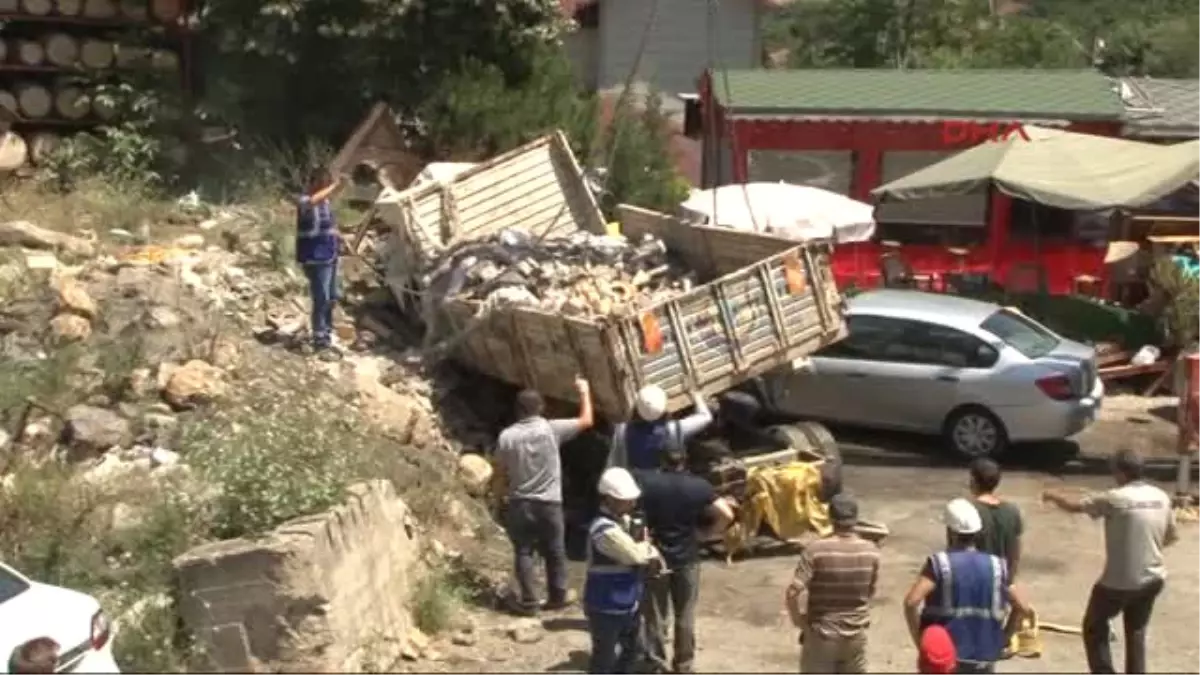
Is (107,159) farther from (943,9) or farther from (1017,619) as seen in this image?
(943,9)

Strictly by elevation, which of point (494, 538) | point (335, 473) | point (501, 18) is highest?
point (501, 18)

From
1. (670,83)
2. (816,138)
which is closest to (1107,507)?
(816,138)

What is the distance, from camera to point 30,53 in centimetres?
2322

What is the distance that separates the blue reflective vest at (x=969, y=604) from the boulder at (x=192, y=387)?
24.2 ft

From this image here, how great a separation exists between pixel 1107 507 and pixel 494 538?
5559mm

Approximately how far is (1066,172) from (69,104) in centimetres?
1253

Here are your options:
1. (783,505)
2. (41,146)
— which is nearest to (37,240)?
(41,146)

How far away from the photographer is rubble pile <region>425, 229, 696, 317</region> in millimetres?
15828

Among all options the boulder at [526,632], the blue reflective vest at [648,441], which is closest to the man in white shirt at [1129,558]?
the blue reflective vest at [648,441]

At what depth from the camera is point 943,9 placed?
50156 millimetres

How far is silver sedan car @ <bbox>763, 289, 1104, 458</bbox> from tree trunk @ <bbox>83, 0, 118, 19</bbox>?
10.4m

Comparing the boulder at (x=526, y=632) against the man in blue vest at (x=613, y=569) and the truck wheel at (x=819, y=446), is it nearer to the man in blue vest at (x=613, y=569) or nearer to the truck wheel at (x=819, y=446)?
the man in blue vest at (x=613, y=569)

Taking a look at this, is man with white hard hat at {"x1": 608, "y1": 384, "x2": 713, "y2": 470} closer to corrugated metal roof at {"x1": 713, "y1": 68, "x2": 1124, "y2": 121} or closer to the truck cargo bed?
the truck cargo bed

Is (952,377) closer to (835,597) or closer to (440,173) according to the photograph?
(440,173)
